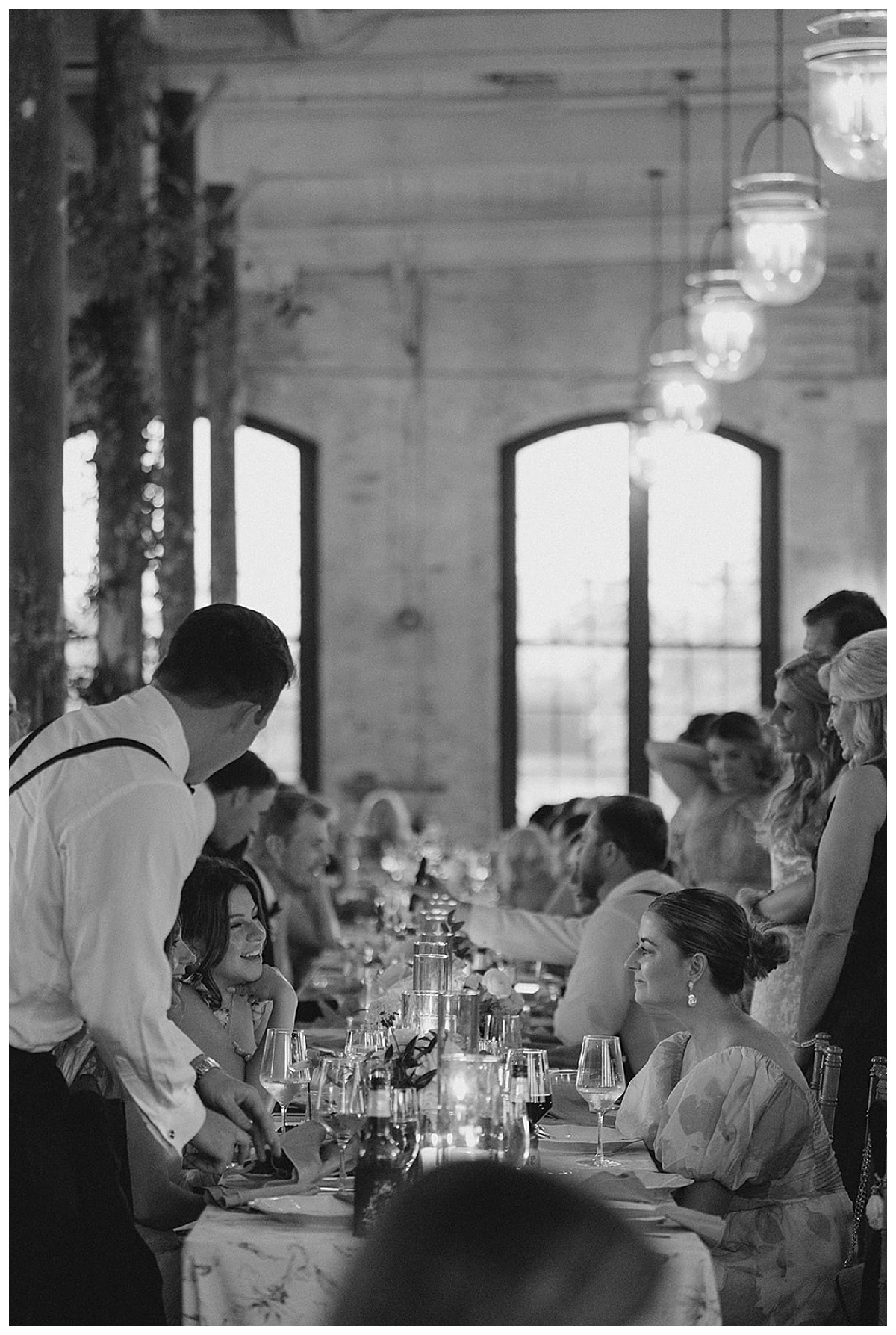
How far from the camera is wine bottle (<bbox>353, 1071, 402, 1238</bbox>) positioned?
8.74ft

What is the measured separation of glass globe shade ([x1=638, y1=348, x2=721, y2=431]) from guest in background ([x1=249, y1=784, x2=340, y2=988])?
14.1 ft

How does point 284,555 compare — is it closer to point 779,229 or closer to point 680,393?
point 680,393

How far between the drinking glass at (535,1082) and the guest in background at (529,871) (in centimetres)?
388

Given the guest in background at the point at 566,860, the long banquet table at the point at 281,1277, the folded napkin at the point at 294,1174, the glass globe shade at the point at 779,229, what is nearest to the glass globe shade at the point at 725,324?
the glass globe shade at the point at 779,229

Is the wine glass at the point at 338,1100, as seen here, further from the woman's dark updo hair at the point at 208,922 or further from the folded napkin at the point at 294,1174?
the woman's dark updo hair at the point at 208,922

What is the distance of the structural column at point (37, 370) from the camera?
213 inches

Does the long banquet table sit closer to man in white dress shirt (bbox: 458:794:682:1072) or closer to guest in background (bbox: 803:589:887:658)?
man in white dress shirt (bbox: 458:794:682:1072)

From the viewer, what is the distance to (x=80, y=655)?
42.4 feet

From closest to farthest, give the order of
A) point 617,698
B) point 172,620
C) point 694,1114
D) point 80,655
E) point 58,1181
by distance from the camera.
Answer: point 58,1181
point 694,1114
point 172,620
point 80,655
point 617,698

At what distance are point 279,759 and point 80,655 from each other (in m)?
2.19

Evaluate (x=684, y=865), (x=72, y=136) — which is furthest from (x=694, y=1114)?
(x=72, y=136)

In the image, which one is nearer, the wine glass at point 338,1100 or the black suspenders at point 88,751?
the black suspenders at point 88,751

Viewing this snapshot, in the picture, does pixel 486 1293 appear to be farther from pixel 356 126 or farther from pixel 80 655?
pixel 80 655

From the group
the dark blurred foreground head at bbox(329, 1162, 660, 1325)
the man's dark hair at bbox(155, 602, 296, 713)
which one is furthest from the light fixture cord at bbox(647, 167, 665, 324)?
the dark blurred foreground head at bbox(329, 1162, 660, 1325)
